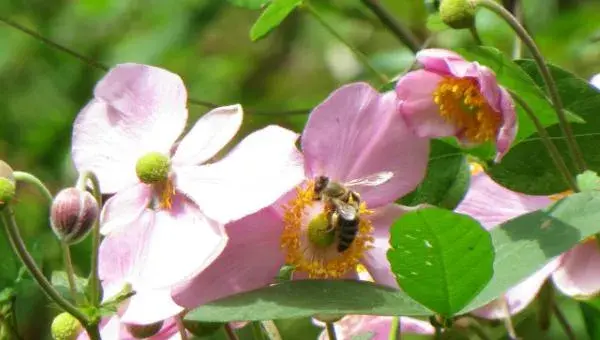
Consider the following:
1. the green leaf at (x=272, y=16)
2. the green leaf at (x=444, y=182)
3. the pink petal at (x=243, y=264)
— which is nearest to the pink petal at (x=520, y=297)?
the green leaf at (x=444, y=182)

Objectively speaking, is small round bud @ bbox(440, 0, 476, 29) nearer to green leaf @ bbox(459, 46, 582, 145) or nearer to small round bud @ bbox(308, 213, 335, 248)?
green leaf @ bbox(459, 46, 582, 145)

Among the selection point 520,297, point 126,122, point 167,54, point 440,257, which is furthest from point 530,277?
point 167,54

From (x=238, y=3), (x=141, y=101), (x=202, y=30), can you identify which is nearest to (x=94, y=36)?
(x=202, y=30)

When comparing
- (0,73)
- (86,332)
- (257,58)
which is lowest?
(257,58)

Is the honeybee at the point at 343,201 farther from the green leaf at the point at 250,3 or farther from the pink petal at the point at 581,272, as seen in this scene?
the green leaf at the point at 250,3

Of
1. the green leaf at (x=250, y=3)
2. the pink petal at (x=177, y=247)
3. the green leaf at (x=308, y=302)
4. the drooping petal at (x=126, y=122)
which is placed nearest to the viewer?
the green leaf at (x=308, y=302)

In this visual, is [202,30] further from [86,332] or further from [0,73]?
[86,332]

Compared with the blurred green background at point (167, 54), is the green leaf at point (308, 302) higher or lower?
higher
